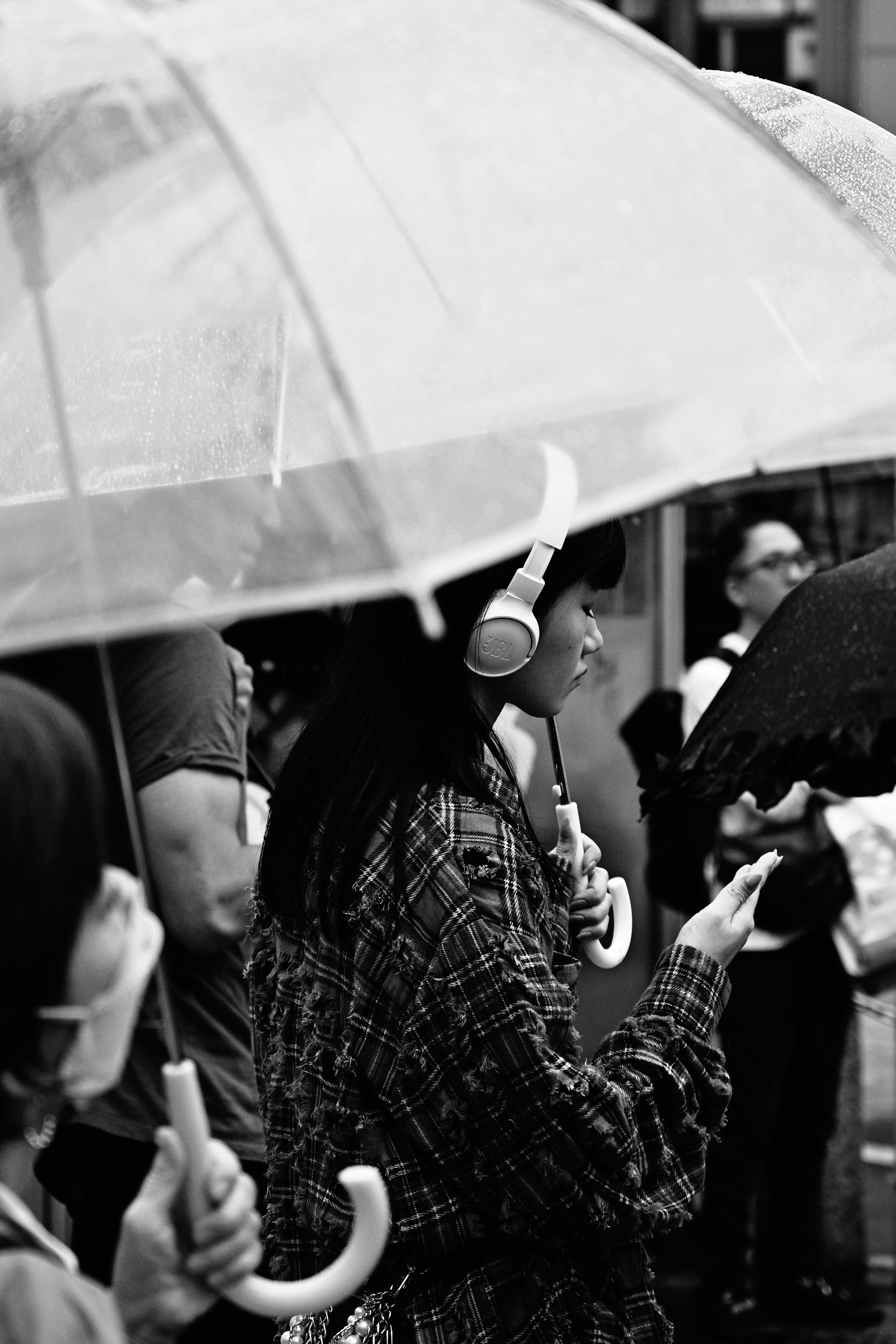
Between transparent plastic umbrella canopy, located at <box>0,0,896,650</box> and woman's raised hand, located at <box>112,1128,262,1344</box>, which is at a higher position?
transparent plastic umbrella canopy, located at <box>0,0,896,650</box>

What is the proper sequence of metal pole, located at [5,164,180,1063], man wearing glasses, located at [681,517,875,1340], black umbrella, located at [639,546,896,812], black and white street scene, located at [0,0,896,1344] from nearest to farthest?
black and white street scene, located at [0,0,896,1344] → metal pole, located at [5,164,180,1063] → black umbrella, located at [639,546,896,812] → man wearing glasses, located at [681,517,875,1340]

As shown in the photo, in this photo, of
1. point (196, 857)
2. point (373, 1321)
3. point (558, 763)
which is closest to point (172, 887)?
point (196, 857)

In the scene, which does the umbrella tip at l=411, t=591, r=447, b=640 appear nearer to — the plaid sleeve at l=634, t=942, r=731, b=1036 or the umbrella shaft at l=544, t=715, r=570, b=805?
the plaid sleeve at l=634, t=942, r=731, b=1036

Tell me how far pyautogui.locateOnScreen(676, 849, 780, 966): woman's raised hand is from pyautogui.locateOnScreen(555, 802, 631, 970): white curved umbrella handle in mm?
297

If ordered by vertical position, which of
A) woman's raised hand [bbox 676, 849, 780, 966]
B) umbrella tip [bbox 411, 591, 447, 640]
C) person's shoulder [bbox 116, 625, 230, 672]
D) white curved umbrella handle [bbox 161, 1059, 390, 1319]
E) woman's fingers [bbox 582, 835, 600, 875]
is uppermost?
umbrella tip [bbox 411, 591, 447, 640]

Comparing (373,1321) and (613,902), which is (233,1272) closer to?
(373,1321)

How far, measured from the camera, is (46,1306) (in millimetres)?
1381

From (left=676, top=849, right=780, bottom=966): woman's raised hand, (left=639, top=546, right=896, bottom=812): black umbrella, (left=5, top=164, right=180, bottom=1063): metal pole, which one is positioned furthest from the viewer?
(left=639, top=546, right=896, bottom=812): black umbrella

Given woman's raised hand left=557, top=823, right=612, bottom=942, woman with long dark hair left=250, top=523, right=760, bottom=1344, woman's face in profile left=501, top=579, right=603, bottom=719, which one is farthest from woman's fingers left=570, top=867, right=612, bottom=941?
woman's face in profile left=501, top=579, right=603, bottom=719

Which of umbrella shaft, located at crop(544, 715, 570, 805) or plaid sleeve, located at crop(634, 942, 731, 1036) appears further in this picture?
umbrella shaft, located at crop(544, 715, 570, 805)

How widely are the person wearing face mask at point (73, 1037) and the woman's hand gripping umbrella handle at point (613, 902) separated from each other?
0.98 m

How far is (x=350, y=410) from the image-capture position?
5.68 ft

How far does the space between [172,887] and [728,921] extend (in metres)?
1.10

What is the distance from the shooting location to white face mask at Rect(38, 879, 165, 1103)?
148 centimetres
